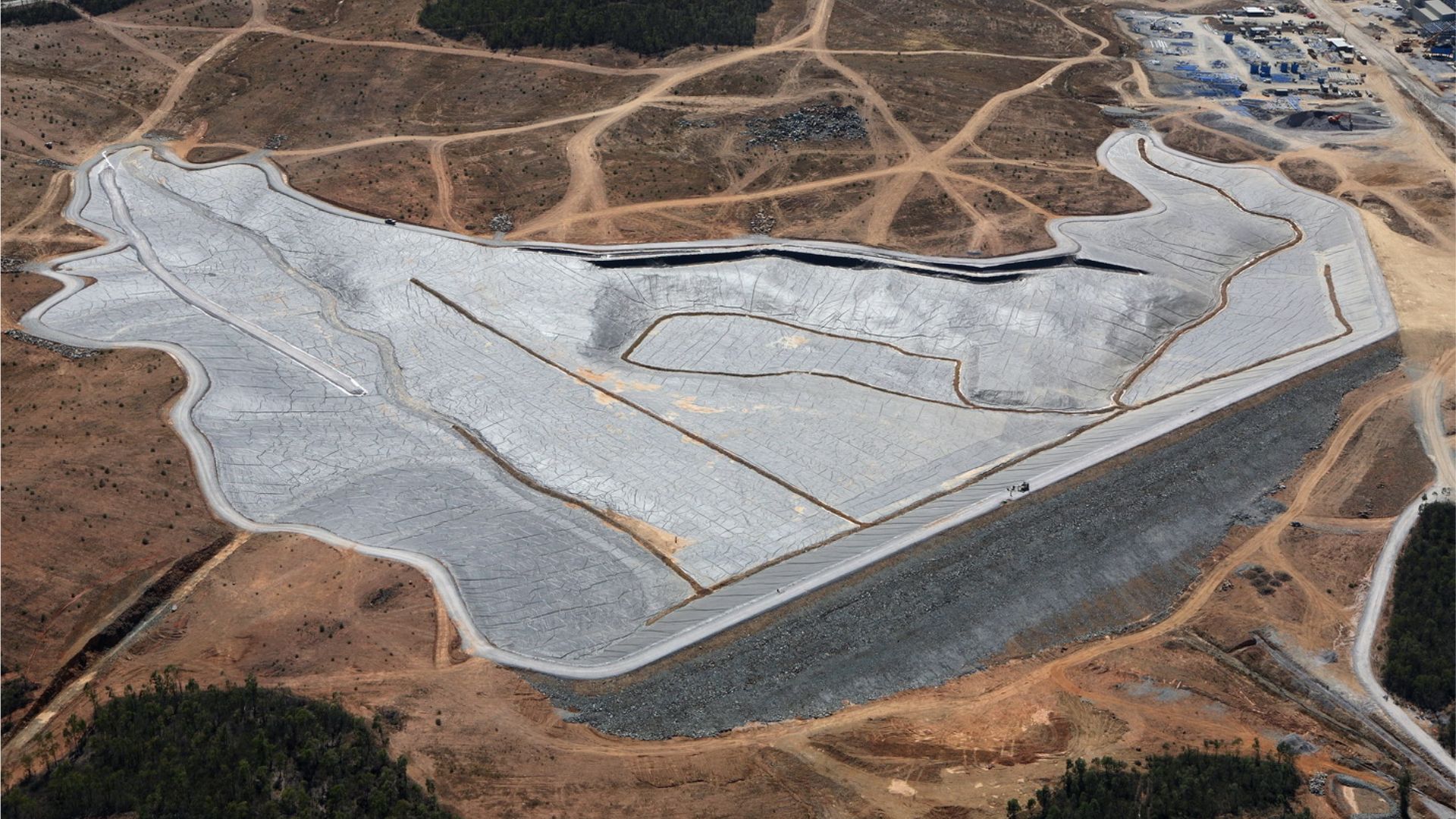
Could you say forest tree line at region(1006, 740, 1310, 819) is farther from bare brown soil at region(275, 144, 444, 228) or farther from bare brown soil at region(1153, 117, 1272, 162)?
bare brown soil at region(1153, 117, 1272, 162)

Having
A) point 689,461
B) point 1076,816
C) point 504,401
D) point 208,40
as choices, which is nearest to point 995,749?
point 1076,816

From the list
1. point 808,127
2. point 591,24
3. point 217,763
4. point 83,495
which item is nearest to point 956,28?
point 808,127

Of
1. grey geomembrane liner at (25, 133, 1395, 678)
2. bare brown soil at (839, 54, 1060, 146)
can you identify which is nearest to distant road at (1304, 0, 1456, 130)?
grey geomembrane liner at (25, 133, 1395, 678)

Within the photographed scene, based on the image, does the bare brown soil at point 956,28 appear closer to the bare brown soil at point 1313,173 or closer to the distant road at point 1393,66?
the distant road at point 1393,66

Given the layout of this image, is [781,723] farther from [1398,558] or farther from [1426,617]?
[1398,558]

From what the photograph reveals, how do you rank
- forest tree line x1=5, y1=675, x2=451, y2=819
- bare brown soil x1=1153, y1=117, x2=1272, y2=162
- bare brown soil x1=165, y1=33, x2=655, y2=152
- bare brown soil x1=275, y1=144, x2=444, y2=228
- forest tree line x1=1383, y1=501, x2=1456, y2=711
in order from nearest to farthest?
forest tree line x1=5, y1=675, x2=451, y2=819, forest tree line x1=1383, y1=501, x2=1456, y2=711, bare brown soil x1=275, y1=144, x2=444, y2=228, bare brown soil x1=165, y1=33, x2=655, y2=152, bare brown soil x1=1153, y1=117, x2=1272, y2=162

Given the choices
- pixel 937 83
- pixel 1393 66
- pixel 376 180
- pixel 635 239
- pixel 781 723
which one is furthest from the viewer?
pixel 1393 66

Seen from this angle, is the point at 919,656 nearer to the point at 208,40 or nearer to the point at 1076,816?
the point at 1076,816
